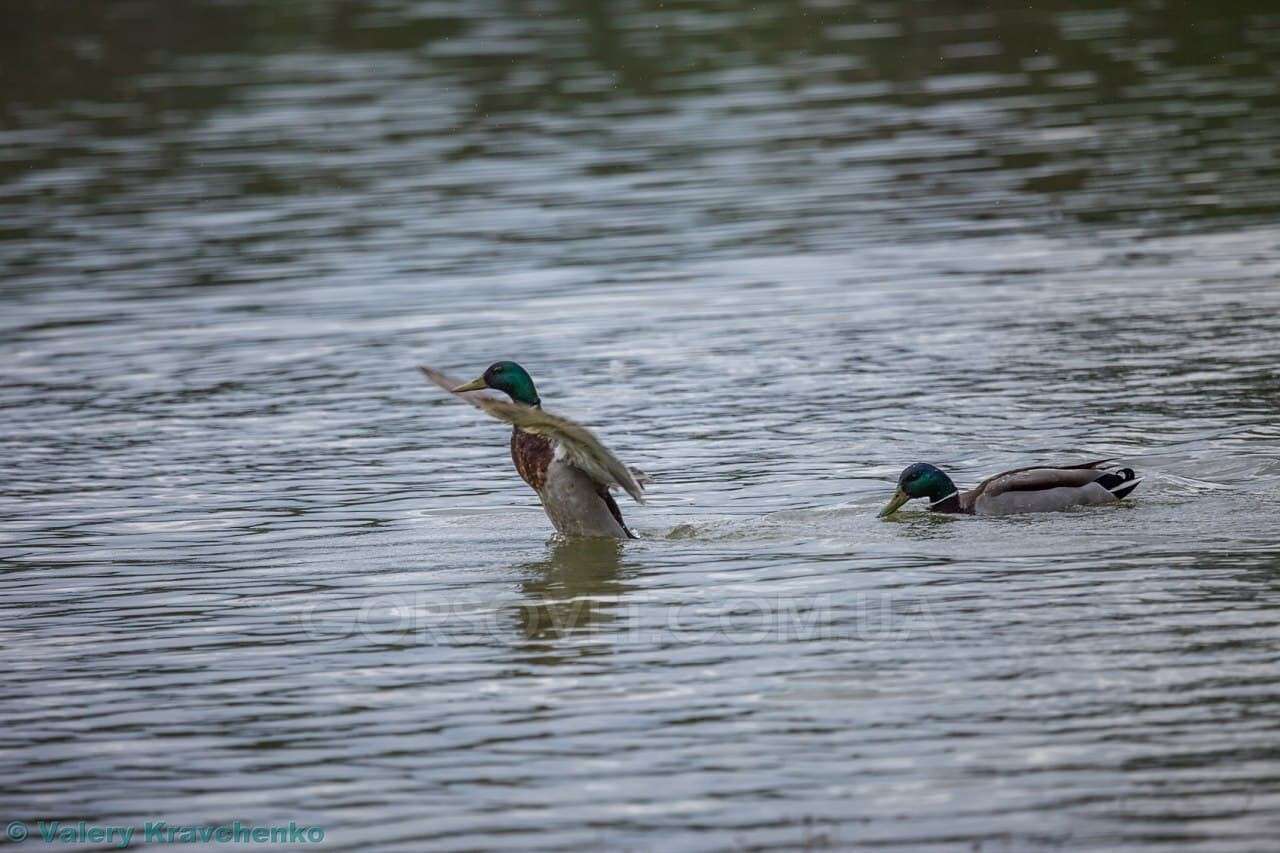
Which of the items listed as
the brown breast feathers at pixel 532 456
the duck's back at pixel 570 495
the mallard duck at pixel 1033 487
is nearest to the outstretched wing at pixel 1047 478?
the mallard duck at pixel 1033 487

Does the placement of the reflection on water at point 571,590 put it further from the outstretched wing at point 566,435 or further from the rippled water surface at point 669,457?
the outstretched wing at point 566,435

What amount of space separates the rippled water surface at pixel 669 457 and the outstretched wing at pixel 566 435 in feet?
1.47

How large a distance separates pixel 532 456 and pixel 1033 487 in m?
2.72

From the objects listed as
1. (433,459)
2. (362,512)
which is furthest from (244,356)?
(362,512)

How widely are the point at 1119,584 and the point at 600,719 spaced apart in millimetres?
2787

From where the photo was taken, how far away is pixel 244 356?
17.0 meters

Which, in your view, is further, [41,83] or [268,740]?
[41,83]

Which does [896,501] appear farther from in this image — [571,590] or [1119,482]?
[571,590]

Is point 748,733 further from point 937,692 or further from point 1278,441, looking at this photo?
point 1278,441

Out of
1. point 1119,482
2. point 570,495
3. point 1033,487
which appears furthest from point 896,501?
point 570,495

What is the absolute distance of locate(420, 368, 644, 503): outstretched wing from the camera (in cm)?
970

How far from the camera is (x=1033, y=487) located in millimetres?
10852

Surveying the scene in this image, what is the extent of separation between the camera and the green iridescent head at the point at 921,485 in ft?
35.9

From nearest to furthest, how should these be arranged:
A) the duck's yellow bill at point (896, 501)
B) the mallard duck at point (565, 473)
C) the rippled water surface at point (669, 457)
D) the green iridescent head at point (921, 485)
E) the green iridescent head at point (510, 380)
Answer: the rippled water surface at point (669, 457), the mallard duck at point (565, 473), the green iridescent head at point (921, 485), the duck's yellow bill at point (896, 501), the green iridescent head at point (510, 380)
